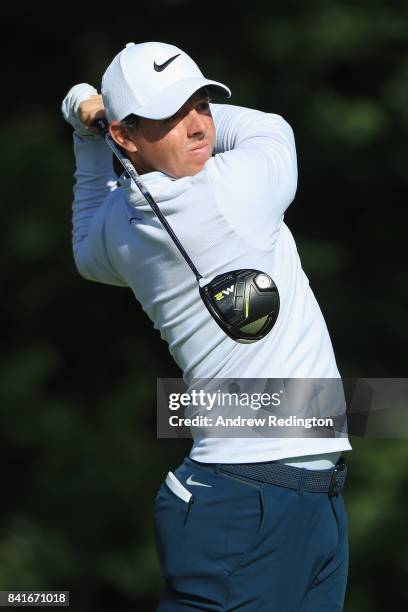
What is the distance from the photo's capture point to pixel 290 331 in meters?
2.74

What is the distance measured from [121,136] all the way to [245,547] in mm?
921

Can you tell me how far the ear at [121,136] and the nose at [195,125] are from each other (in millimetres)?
136

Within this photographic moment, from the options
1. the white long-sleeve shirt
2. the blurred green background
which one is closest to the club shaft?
the white long-sleeve shirt

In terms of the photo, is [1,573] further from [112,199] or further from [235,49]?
[112,199]

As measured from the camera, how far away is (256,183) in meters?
2.72

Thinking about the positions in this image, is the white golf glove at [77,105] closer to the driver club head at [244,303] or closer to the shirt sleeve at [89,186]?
the shirt sleeve at [89,186]

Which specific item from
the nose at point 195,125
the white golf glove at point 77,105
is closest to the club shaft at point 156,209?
the nose at point 195,125

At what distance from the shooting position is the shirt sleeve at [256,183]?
2.70 m

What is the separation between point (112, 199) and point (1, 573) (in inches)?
184

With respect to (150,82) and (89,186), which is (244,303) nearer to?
(150,82)

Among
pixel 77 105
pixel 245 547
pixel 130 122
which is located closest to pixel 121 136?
pixel 130 122

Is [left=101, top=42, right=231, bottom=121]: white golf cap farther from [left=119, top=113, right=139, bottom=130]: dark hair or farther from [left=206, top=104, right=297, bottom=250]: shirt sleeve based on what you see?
[left=206, top=104, right=297, bottom=250]: shirt sleeve

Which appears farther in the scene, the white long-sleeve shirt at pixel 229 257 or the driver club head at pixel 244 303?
the white long-sleeve shirt at pixel 229 257

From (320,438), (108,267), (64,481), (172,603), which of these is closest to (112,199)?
(108,267)
